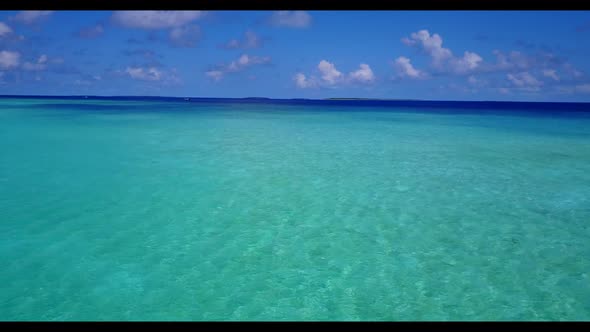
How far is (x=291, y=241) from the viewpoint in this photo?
607 cm

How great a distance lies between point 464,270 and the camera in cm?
509

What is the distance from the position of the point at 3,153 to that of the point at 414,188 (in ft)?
44.7

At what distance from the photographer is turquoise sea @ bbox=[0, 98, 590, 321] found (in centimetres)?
433

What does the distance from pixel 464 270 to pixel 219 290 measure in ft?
10.1

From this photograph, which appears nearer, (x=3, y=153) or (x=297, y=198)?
(x=297, y=198)

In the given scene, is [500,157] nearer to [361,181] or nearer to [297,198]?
[361,181]

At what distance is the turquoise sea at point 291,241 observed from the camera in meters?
4.33

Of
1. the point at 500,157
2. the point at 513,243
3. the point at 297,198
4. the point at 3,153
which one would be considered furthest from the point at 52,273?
the point at 500,157

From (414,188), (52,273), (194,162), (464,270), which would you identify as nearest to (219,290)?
(52,273)
